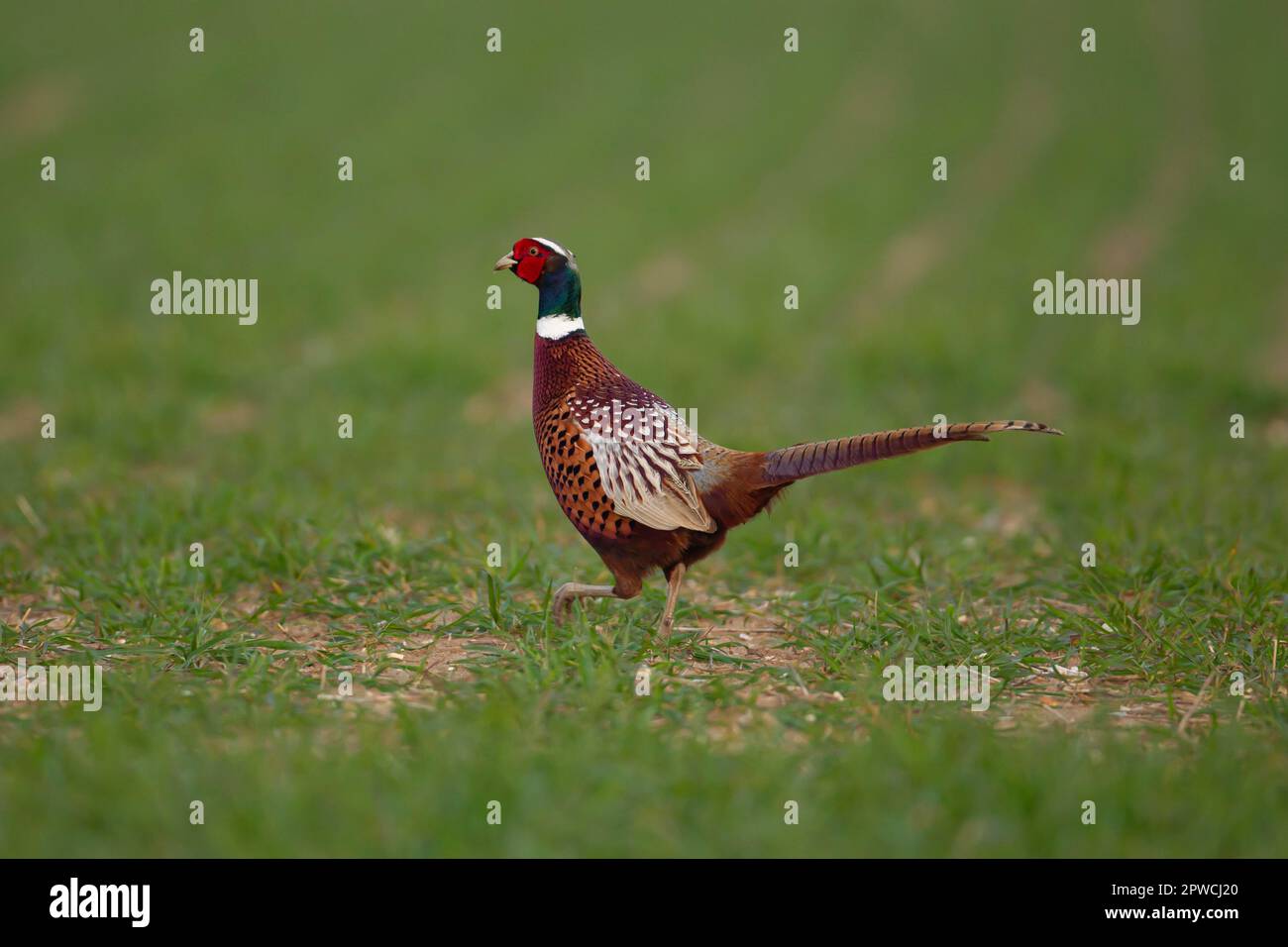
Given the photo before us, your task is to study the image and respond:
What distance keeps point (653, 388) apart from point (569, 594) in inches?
198

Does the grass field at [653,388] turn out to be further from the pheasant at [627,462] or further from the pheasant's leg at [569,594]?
the pheasant at [627,462]

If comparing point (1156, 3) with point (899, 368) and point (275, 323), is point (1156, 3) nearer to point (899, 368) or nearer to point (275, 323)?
point (899, 368)

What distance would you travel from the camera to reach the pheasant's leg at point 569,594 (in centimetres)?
500

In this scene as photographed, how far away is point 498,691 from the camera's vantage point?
4.30m

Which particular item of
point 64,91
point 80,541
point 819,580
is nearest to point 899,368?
point 819,580

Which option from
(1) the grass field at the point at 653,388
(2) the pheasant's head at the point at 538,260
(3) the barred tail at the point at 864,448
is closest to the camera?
(1) the grass field at the point at 653,388

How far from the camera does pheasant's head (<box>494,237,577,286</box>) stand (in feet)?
16.7

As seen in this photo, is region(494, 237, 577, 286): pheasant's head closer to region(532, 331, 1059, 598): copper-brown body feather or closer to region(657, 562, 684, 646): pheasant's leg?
region(532, 331, 1059, 598): copper-brown body feather

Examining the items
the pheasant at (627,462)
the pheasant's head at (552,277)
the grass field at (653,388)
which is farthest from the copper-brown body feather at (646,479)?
the grass field at (653,388)

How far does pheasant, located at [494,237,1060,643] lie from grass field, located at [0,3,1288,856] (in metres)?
0.42

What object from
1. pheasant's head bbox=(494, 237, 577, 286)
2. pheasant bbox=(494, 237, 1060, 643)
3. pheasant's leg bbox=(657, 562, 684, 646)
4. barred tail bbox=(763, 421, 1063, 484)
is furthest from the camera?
pheasant's head bbox=(494, 237, 577, 286)

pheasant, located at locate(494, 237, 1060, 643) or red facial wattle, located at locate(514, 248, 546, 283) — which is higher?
red facial wattle, located at locate(514, 248, 546, 283)

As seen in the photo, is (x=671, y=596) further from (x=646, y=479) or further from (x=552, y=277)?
(x=552, y=277)

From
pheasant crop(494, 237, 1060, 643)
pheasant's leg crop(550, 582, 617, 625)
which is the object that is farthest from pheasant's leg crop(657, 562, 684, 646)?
pheasant's leg crop(550, 582, 617, 625)
